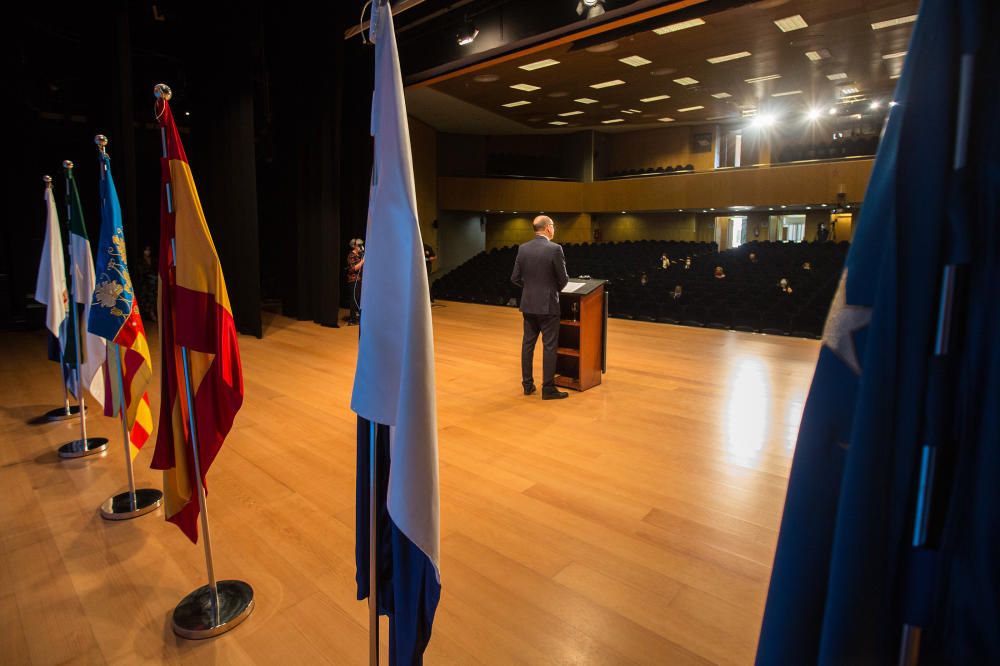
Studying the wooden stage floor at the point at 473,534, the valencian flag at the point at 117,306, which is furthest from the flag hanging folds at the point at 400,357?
the valencian flag at the point at 117,306

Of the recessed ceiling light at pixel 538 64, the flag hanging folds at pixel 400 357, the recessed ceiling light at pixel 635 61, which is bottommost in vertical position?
the flag hanging folds at pixel 400 357

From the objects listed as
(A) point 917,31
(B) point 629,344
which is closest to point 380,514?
(A) point 917,31

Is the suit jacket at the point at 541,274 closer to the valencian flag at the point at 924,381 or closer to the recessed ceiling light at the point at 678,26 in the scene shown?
the valencian flag at the point at 924,381

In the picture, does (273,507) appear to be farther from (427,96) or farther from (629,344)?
(427,96)

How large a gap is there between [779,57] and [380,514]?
11912 mm

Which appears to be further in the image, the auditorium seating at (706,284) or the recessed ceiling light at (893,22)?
the auditorium seating at (706,284)

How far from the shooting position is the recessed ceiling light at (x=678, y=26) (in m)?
8.25

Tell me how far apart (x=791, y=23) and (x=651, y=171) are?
10780 millimetres

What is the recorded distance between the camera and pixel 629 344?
745 centimetres

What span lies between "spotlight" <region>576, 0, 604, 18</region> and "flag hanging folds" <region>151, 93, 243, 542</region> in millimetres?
4840

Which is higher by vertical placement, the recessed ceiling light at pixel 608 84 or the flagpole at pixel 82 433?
the recessed ceiling light at pixel 608 84

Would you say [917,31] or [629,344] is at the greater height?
[917,31]

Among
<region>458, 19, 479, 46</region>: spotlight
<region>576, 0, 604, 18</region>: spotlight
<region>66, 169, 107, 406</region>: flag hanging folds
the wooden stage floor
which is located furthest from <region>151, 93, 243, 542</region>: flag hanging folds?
<region>458, 19, 479, 46</region>: spotlight

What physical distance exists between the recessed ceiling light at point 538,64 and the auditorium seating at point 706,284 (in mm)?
4157
